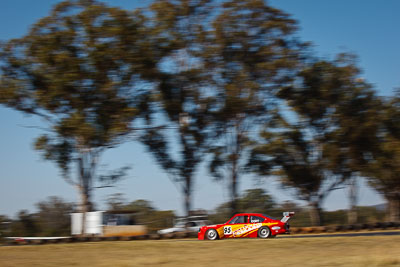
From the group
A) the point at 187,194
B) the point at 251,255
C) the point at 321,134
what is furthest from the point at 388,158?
the point at 251,255

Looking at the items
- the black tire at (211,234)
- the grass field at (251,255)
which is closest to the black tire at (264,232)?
the black tire at (211,234)

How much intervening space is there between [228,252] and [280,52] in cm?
2270

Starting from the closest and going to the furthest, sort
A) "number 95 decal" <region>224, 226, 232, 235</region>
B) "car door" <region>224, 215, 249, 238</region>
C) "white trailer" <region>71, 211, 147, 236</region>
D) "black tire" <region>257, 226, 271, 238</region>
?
1. "black tire" <region>257, 226, 271, 238</region>
2. "car door" <region>224, 215, 249, 238</region>
3. "number 95 decal" <region>224, 226, 232, 235</region>
4. "white trailer" <region>71, 211, 147, 236</region>

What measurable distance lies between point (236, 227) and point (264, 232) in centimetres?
143

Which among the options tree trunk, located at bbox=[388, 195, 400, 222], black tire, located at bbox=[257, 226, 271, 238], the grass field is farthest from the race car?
tree trunk, located at bbox=[388, 195, 400, 222]

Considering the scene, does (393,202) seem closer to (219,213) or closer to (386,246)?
(219,213)

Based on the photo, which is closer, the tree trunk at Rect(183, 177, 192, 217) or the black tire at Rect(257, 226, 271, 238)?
the black tire at Rect(257, 226, 271, 238)

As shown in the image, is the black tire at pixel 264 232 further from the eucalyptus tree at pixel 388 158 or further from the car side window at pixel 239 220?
the eucalyptus tree at pixel 388 158

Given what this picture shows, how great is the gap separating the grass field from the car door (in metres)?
4.60

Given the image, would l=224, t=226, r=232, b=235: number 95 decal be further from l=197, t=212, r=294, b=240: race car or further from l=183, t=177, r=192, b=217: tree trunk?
l=183, t=177, r=192, b=217: tree trunk

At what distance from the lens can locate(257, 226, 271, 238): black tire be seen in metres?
22.6

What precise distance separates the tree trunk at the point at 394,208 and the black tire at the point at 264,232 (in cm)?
2215

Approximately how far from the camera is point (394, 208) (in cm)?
4075

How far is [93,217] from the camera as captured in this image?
35.1m
